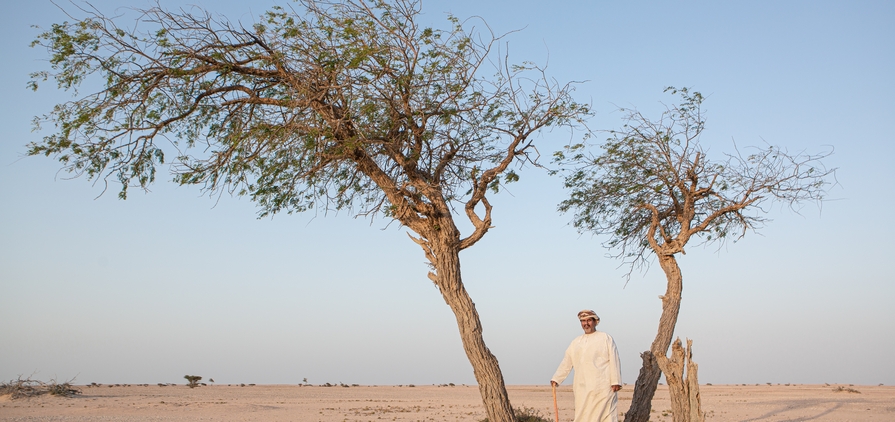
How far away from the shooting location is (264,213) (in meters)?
13.6

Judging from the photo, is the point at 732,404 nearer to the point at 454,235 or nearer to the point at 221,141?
the point at 454,235

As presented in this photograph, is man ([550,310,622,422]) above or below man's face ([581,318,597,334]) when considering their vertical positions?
below

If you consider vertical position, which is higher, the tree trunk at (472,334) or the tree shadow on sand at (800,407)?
the tree trunk at (472,334)

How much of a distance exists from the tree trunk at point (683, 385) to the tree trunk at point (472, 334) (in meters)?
2.59

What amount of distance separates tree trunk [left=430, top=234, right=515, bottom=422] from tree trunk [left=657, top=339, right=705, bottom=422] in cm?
259

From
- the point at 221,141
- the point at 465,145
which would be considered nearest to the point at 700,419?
the point at 465,145

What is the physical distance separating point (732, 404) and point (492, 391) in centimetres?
1570

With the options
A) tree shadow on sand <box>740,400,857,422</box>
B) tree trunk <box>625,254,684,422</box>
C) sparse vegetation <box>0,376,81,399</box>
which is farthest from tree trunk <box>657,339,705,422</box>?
sparse vegetation <box>0,376,81,399</box>

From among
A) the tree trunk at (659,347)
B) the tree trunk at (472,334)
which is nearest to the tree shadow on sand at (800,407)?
the tree trunk at (659,347)

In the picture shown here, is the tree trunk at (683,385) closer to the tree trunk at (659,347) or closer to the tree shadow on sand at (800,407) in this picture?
the tree trunk at (659,347)

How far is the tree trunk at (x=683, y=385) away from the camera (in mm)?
11609

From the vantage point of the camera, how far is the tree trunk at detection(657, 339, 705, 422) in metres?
11.6

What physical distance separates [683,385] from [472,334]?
343 cm

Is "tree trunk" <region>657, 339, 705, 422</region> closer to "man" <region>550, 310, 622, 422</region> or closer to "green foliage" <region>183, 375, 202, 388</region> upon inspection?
"man" <region>550, 310, 622, 422</region>
